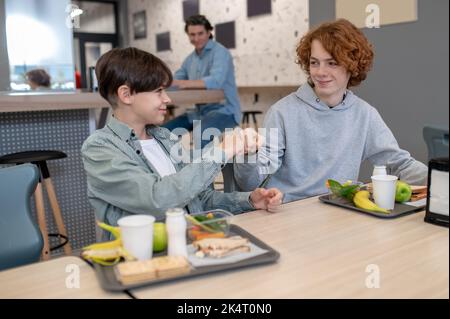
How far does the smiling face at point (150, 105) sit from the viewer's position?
140cm

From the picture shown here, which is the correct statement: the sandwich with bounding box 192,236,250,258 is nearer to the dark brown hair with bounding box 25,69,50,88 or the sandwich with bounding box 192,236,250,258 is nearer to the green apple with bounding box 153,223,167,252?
the green apple with bounding box 153,223,167,252

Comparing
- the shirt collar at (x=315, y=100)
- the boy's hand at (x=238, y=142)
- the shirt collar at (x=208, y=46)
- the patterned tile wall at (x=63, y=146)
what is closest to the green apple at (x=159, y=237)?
the boy's hand at (x=238, y=142)

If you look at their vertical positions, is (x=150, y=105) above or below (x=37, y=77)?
below

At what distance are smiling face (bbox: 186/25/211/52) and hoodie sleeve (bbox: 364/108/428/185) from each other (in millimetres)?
2405

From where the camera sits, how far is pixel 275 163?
1737 millimetres

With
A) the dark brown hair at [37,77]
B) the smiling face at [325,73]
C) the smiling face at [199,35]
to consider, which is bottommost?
the smiling face at [325,73]

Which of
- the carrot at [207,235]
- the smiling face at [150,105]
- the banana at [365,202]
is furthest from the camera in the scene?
the smiling face at [150,105]

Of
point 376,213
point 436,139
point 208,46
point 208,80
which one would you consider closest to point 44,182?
point 208,80

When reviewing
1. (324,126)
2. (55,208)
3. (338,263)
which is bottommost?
(55,208)

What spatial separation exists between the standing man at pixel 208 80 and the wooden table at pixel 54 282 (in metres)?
2.23

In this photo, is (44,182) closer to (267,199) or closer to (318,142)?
(318,142)

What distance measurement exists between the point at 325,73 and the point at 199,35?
2361 mm

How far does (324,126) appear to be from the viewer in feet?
5.87

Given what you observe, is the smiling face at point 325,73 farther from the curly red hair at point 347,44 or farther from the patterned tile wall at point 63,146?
the patterned tile wall at point 63,146
